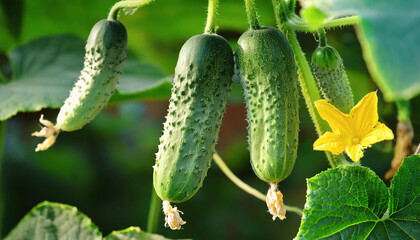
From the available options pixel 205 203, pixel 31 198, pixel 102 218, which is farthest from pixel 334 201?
pixel 31 198

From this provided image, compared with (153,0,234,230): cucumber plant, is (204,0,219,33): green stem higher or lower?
higher

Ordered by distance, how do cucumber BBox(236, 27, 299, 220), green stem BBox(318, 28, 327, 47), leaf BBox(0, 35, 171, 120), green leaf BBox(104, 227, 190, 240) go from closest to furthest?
1. cucumber BBox(236, 27, 299, 220)
2. green stem BBox(318, 28, 327, 47)
3. green leaf BBox(104, 227, 190, 240)
4. leaf BBox(0, 35, 171, 120)

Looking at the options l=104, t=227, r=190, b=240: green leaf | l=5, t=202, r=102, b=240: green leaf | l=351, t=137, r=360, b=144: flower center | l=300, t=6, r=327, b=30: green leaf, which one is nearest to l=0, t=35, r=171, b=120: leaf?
l=5, t=202, r=102, b=240: green leaf

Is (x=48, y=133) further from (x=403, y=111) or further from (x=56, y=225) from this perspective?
(x=403, y=111)

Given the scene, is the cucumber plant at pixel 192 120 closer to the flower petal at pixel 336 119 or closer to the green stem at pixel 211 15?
the green stem at pixel 211 15

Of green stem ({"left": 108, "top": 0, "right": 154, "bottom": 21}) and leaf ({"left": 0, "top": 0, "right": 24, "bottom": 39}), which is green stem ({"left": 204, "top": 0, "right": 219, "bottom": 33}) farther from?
leaf ({"left": 0, "top": 0, "right": 24, "bottom": 39})

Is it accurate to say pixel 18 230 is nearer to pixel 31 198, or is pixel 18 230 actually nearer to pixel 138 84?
pixel 138 84
